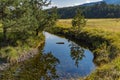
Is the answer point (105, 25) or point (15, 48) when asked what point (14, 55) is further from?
point (105, 25)

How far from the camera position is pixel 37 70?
47.7 metres

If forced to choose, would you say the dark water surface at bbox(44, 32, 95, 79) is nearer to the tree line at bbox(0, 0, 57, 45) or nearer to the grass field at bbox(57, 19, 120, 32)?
the tree line at bbox(0, 0, 57, 45)

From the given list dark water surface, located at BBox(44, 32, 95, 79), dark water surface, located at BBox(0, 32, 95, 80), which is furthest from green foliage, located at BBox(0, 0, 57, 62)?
dark water surface, located at BBox(44, 32, 95, 79)

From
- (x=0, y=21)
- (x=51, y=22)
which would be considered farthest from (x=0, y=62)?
(x=51, y=22)

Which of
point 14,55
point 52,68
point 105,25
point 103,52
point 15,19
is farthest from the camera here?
point 105,25

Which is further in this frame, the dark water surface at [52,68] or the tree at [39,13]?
the tree at [39,13]

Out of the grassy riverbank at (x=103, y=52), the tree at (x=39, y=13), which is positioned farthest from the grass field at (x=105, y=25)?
the tree at (x=39, y=13)

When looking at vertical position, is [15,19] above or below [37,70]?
above

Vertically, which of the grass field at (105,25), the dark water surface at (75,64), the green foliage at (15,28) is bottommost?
the grass field at (105,25)

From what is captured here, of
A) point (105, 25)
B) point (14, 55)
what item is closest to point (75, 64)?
point (14, 55)

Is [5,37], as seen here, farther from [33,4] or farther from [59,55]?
[33,4]

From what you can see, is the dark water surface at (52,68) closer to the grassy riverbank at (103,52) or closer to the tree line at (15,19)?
the grassy riverbank at (103,52)

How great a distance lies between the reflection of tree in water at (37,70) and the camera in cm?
→ 4303

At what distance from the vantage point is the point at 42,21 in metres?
88.4
